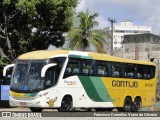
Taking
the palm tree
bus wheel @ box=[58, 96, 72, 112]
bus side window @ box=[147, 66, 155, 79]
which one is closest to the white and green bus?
bus wheel @ box=[58, 96, 72, 112]

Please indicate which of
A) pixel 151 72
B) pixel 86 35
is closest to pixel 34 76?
pixel 151 72

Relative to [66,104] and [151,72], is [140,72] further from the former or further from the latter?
[66,104]

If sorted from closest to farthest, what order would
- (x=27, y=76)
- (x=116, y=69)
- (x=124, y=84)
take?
(x=27, y=76)
(x=116, y=69)
(x=124, y=84)

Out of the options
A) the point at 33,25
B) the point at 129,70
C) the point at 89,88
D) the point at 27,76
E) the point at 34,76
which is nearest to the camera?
the point at 34,76

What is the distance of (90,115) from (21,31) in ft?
45.7

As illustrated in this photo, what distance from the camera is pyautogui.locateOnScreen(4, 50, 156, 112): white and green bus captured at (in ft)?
73.7

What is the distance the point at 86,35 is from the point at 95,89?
28104 millimetres

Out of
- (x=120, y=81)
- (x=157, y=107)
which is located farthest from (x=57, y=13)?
(x=157, y=107)

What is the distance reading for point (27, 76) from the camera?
22.6 m

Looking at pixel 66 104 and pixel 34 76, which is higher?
pixel 34 76

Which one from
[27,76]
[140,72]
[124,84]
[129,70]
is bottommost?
[124,84]

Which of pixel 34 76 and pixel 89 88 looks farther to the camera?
pixel 89 88

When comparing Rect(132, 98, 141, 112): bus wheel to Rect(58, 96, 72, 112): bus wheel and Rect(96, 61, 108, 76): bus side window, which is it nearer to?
Rect(96, 61, 108, 76): bus side window

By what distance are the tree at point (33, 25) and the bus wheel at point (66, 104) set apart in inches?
295
